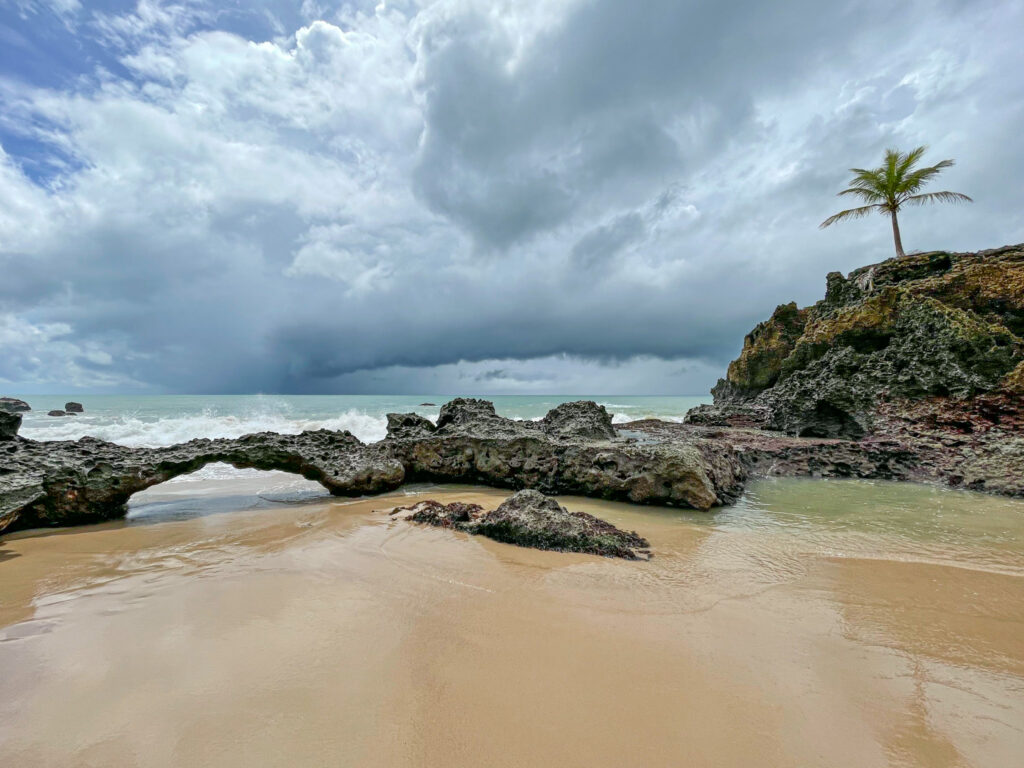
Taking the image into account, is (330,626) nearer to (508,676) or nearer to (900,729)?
(508,676)

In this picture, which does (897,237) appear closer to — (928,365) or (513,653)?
(928,365)

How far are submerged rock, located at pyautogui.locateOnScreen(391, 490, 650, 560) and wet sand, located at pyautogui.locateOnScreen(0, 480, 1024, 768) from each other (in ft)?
0.96

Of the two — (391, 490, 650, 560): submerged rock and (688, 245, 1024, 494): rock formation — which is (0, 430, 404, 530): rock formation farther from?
(688, 245, 1024, 494): rock formation

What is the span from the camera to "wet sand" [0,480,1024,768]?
1.97m

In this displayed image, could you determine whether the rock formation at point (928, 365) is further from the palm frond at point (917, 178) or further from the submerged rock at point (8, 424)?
the submerged rock at point (8, 424)

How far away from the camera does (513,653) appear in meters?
2.73

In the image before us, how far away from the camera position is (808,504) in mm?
7117

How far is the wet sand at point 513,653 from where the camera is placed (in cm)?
197

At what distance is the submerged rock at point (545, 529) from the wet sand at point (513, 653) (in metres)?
0.29

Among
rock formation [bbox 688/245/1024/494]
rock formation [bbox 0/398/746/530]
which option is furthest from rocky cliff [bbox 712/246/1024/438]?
rock formation [bbox 0/398/746/530]

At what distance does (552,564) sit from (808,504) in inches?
215

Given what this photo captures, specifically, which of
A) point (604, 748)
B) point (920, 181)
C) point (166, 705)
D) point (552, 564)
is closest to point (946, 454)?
point (552, 564)

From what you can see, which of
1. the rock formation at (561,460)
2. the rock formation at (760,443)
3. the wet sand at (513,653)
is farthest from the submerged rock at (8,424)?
the rock formation at (561,460)

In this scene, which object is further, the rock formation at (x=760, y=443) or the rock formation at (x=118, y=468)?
the rock formation at (x=760, y=443)
